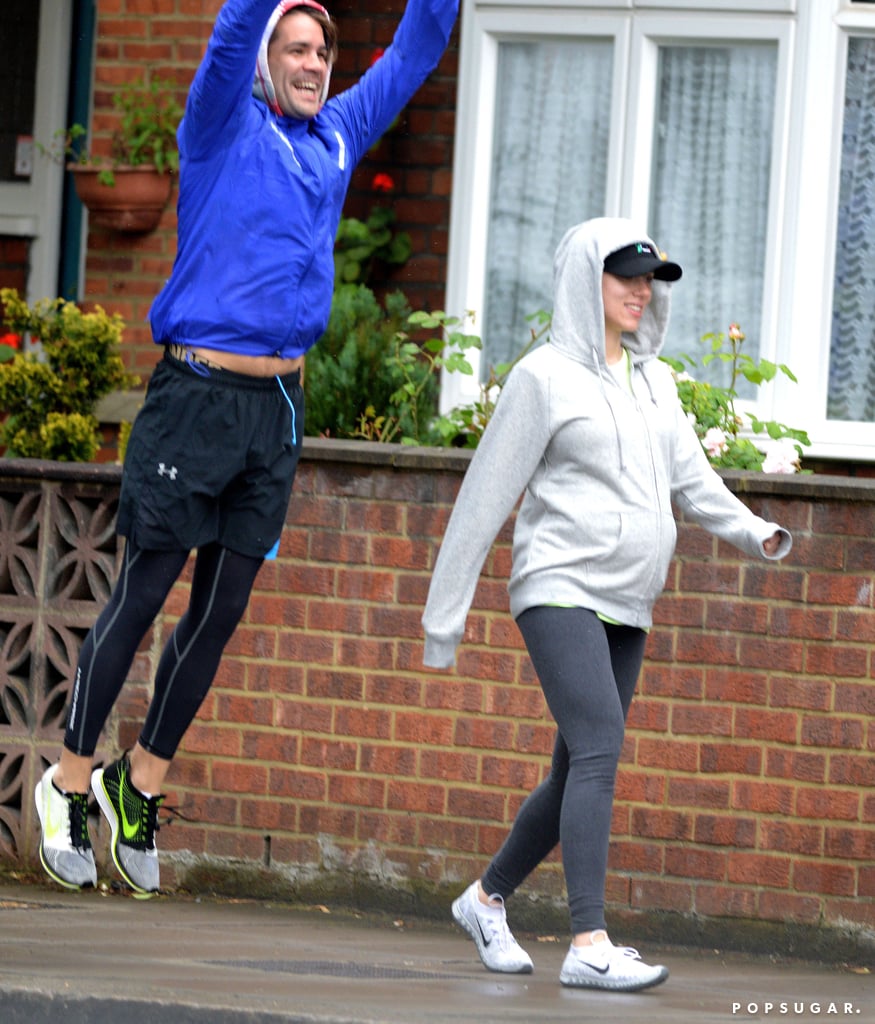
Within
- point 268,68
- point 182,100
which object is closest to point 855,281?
point 182,100

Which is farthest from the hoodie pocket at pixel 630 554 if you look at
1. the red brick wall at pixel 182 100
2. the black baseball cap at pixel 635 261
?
the red brick wall at pixel 182 100

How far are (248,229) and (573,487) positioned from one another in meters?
1.06

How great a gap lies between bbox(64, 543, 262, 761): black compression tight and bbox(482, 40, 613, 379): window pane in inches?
120

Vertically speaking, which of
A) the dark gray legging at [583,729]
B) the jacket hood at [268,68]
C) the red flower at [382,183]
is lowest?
the dark gray legging at [583,729]

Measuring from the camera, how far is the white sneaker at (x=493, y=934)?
5.22 meters

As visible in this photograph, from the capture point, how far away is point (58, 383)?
7.25 meters

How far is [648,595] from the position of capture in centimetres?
501

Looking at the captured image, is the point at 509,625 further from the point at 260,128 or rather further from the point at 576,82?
the point at 576,82

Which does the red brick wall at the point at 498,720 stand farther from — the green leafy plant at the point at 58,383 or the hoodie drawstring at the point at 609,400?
the hoodie drawstring at the point at 609,400

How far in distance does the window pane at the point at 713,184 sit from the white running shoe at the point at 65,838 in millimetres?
3592

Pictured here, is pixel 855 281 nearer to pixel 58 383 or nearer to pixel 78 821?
pixel 58 383

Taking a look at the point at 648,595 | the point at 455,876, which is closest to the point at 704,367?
the point at 455,876

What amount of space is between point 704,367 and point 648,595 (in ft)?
9.56

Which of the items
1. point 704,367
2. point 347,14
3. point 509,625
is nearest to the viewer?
point 509,625
